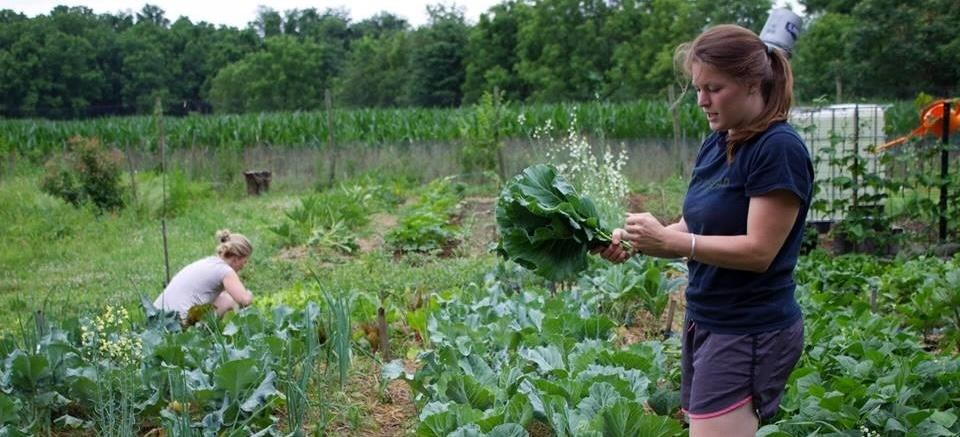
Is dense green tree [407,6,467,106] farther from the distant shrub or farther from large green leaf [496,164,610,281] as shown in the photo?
large green leaf [496,164,610,281]

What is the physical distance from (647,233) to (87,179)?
12595 mm

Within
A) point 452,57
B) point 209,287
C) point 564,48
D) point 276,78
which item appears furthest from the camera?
point 276,78

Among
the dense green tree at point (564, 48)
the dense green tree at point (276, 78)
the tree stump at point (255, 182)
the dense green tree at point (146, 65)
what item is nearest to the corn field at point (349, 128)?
the dense green tree at point (146, 65)

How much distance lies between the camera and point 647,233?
2508 millimetres

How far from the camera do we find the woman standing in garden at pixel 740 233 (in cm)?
242

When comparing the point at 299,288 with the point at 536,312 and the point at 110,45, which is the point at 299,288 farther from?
the point at 110,45

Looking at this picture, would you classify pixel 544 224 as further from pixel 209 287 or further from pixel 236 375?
pixel 209 287

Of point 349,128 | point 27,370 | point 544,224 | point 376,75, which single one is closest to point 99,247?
point 27,370

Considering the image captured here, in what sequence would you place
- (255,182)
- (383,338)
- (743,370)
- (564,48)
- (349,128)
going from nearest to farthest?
1. (743,370)
2. (383,338)
3. (255,182)
4. (349,128)
5. (564,48)

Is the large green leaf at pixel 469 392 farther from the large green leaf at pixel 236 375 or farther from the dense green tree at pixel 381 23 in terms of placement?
the dense green tree at pixel 381 23

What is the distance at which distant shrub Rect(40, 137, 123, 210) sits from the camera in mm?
13570

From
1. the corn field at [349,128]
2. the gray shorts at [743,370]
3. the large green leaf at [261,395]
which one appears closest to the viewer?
the gray shorts at [743,370]

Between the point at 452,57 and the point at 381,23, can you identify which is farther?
the point at 381,23

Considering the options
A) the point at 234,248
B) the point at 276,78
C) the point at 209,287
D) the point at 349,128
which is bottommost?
the point at 209,287
